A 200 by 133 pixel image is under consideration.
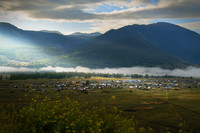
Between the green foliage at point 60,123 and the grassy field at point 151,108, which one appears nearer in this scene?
the green foliage at point 60,123

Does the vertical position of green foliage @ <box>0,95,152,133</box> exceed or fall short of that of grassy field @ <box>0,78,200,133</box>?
it exceeds it

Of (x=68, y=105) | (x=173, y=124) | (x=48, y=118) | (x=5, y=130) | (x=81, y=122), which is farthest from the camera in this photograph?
(x=173, y=124)

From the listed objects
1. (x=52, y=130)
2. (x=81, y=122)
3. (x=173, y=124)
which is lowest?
(x=173, y=124)

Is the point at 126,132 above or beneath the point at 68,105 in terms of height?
beneath

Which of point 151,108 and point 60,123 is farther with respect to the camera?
point 151,108

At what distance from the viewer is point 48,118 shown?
16.9 metres

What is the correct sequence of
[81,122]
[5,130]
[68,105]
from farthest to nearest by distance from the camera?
1. [68,105]
2. [81,122]
3. [5,130]

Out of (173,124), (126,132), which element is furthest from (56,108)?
(173,124)

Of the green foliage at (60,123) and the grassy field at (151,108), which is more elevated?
the green foliage at (60,123)

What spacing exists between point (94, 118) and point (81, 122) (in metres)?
2.38

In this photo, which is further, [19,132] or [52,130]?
[52,130]

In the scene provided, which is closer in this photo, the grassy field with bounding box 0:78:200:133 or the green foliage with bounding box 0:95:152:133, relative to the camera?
the green foliage with bounding box 0:95:152:133

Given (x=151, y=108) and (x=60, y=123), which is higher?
(x=60, y=123)

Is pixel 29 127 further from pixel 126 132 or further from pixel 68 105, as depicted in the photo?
pixel 126 132
